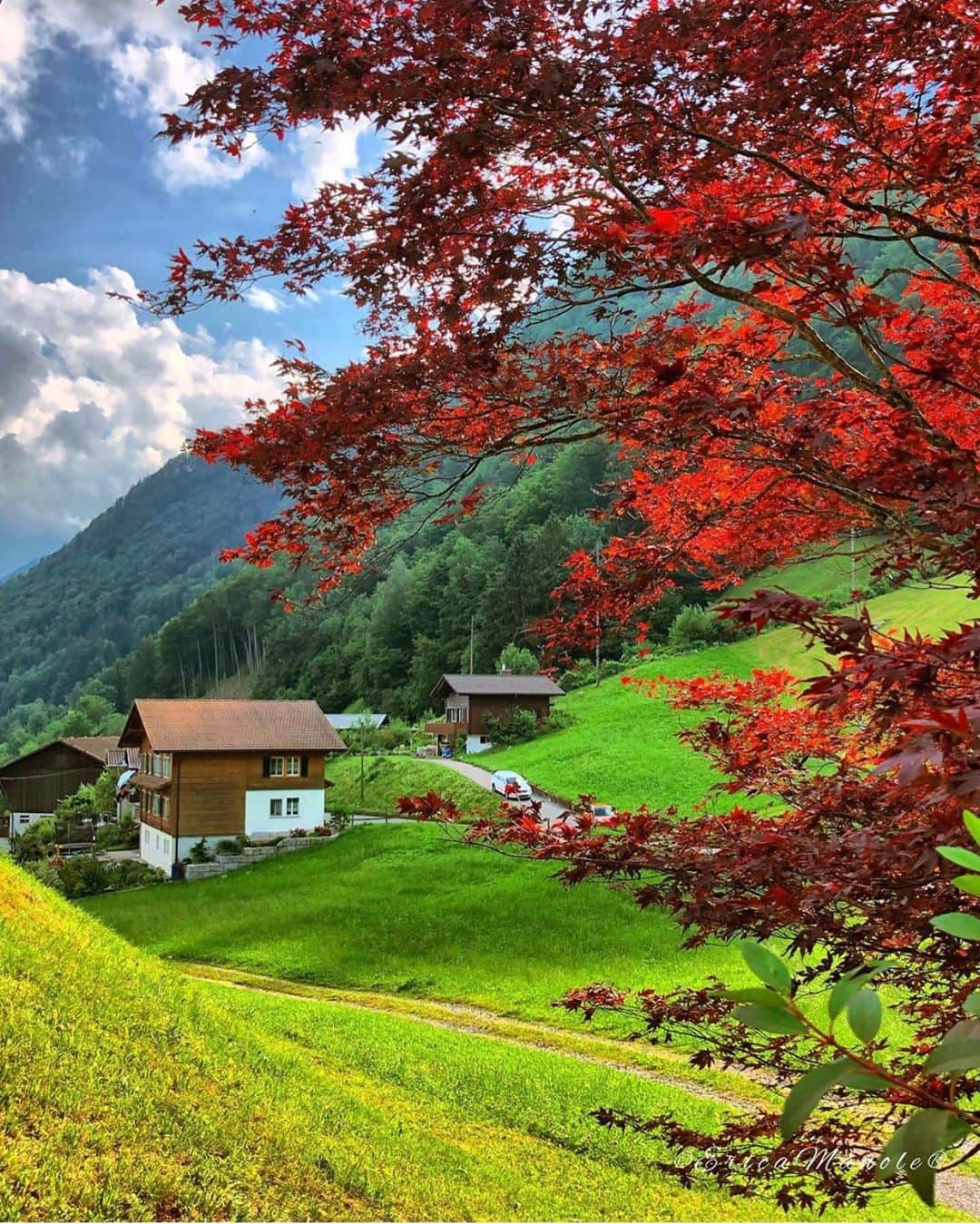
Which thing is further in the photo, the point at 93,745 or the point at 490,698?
the point at 93,745

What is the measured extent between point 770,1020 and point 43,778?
1880 inches

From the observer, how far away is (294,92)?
10.6ft

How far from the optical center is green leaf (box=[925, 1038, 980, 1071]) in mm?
604

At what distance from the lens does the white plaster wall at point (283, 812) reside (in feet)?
92.5

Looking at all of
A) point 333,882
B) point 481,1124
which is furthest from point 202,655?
point 481,1124

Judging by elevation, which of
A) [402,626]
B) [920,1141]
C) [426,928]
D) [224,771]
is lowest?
[426,928]

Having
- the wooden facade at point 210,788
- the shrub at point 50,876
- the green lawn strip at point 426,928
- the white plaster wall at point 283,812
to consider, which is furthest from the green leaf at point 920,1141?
the white plaster wall at point 283,812

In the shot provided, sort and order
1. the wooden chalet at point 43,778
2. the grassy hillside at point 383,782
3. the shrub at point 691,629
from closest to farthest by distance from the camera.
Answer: the grassy hillside at point 383,782
the shrub at point 691,629
the wooden chalet at point 43,778

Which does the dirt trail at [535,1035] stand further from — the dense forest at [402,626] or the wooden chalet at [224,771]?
the dense forest at [402,626]

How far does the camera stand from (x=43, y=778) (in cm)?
4147

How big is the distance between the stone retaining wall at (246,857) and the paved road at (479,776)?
571 centimetres

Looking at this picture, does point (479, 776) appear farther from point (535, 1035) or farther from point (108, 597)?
point (108, 597)

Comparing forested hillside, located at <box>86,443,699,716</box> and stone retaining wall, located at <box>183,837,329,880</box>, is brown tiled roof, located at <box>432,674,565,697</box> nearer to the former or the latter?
forested hillside, located at <box>86,443,699,716</box>

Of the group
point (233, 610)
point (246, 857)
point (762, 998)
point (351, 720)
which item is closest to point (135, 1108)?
point (762, 998)
